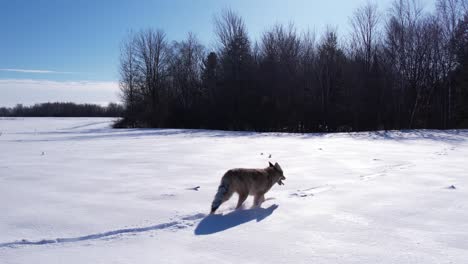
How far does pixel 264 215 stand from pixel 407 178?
4.51 meters

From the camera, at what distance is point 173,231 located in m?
4.46

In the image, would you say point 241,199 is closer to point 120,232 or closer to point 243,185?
point 243,185

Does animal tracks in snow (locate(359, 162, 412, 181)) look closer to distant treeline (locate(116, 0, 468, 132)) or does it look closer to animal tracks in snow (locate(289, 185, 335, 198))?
animal tracks in snow (locate(289, 185, 335, 198))

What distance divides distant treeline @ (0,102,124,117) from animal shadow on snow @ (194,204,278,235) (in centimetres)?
10007

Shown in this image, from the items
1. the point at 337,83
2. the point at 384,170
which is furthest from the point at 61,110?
the point at 384,170

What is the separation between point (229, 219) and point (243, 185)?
753mm

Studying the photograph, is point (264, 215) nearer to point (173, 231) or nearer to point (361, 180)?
point (173, 231)

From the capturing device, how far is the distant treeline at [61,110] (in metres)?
103

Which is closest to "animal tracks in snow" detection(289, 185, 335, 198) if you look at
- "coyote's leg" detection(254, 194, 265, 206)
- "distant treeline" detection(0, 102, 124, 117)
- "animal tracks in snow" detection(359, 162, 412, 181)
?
"coyote's leg" detection(254, 194, 265, 206)

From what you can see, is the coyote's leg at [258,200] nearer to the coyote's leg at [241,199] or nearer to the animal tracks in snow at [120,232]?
the coyote's leg at [241,199]

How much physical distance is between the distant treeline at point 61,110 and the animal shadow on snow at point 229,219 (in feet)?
328

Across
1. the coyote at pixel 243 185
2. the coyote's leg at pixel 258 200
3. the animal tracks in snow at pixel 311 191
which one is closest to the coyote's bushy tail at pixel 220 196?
the coyote at pixel 243 185

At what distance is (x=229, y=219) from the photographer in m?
5.01

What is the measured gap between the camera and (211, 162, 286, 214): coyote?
17.4ft
